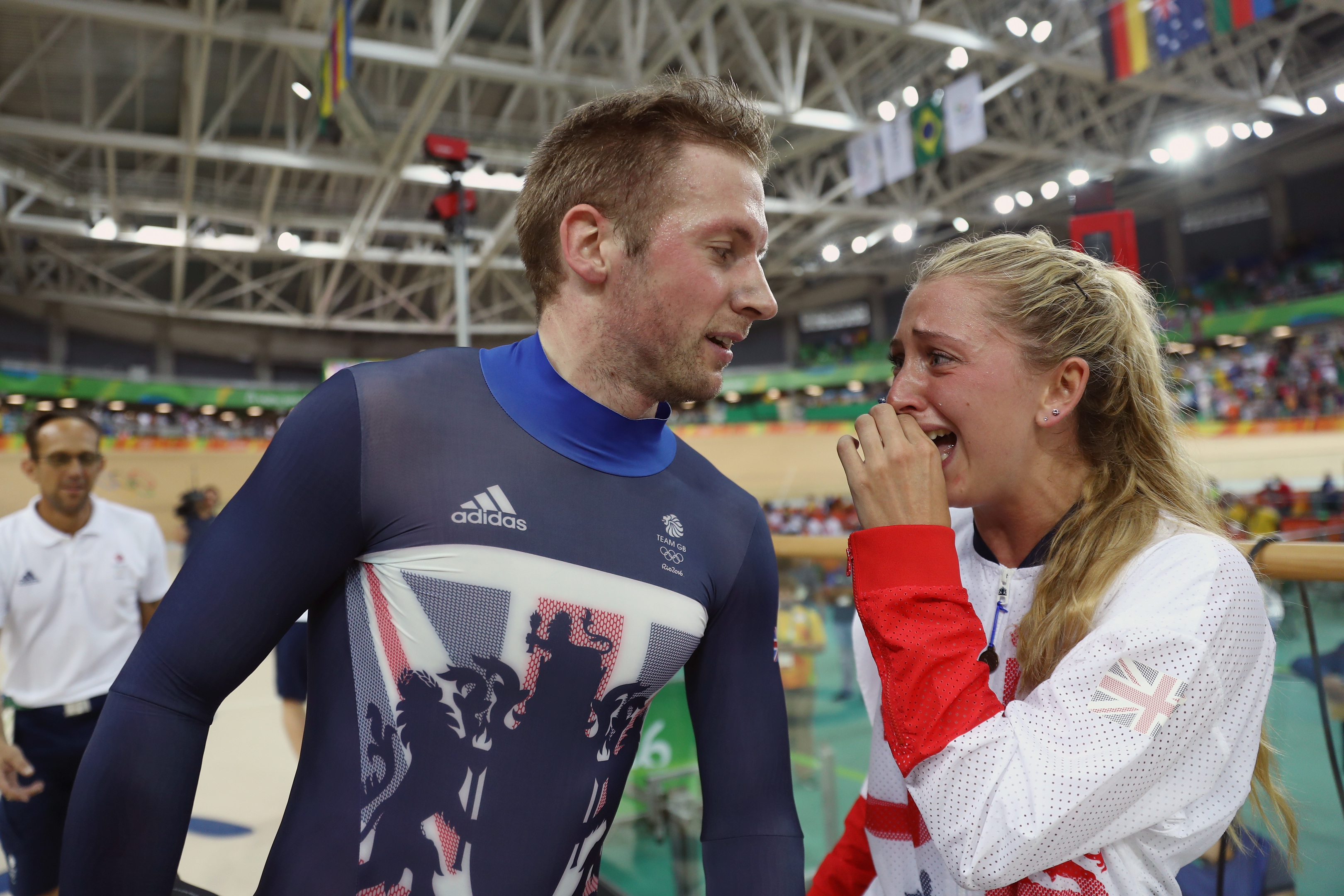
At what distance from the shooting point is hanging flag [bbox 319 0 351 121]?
7.64 metres

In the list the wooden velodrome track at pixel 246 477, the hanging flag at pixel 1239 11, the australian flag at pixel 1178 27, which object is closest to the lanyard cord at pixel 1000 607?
the wooden velodrome track at pixel 246 477

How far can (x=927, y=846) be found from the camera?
1281 millimetres

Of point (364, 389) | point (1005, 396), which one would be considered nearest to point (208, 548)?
point (364, 389)

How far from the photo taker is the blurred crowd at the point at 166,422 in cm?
2050

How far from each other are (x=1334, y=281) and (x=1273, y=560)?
2142 centimetres

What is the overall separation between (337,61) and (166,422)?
21.5 m

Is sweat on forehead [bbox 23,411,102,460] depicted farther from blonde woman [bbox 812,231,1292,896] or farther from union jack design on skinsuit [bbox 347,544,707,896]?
blonde woman [bbox 812,231,1292,896]

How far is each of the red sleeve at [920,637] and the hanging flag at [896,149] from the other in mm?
11996

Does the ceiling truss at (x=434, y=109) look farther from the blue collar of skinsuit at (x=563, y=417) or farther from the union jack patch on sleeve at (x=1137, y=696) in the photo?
the union jack patch on sleeve at (x=1137, y=696)

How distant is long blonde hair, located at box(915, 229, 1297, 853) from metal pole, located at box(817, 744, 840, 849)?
201 cm

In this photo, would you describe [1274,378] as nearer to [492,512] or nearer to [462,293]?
[462,293]

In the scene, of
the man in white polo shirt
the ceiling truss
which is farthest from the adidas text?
the ceiling truss

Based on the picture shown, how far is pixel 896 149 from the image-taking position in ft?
40.3

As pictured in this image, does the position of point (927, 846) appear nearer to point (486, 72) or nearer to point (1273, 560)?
point (1273, 560)
